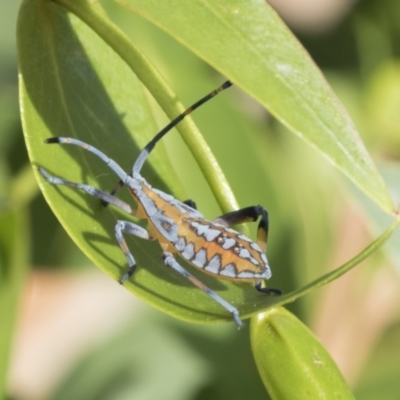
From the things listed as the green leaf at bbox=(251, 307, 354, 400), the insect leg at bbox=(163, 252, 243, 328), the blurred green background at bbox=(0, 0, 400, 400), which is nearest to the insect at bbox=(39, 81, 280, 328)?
the insect leg at bbox=(163, 252, 243, 328)

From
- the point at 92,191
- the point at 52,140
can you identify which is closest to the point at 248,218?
the point at 92,191

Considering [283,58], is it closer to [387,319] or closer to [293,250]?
[293,250]

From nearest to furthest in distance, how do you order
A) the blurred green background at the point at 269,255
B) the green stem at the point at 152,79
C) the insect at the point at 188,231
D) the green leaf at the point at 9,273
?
the green stem at the point at 152,79 < the insect at the point at 188,231 < the green leaf at the point at 9,273 < the blurred green background at the point at 269,255

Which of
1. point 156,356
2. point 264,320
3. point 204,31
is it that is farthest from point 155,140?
point 156,356

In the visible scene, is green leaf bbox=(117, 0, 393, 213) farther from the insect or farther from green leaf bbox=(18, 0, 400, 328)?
the insect

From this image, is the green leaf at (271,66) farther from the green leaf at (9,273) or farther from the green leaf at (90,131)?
the green leaf at (9,273)

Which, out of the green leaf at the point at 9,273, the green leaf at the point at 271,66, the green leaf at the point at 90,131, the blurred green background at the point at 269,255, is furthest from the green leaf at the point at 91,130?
the blurred green background at the point at 269,255
